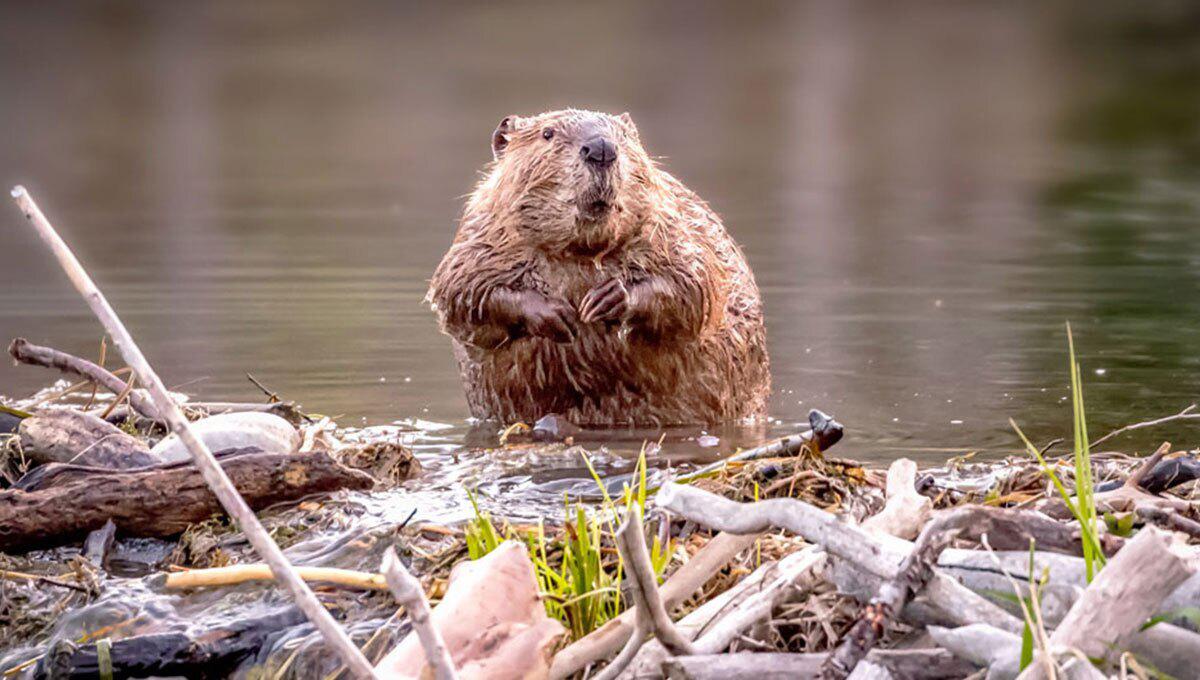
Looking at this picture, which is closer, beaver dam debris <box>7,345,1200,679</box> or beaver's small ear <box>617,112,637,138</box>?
beaver dam debris <box>7,345,1200,679</box>

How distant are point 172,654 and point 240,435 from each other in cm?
115

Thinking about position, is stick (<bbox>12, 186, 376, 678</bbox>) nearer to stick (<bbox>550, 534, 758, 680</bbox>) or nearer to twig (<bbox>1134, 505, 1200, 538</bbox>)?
stick (<bbox>550, 534, 758, 680</bbox>)

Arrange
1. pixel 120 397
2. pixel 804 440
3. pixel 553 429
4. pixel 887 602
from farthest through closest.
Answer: pixel 553 429 → pixel 120 397 → pixel 804 440 → pixel 887 602

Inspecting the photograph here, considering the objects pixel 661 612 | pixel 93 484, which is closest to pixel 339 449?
pixel 93 484

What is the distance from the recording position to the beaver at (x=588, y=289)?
4.97 m

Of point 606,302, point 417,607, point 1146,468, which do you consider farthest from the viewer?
point 606,302

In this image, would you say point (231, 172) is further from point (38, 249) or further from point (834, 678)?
point (834, 678)

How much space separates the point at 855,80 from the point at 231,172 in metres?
18.4

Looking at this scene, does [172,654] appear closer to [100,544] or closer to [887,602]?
[100,544]

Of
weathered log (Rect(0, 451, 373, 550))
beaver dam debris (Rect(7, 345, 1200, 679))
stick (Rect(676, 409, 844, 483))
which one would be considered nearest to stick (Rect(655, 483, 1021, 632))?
beaver dam debris (Rect(7, 345, 1200, 679))

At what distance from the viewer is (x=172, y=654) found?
318cm

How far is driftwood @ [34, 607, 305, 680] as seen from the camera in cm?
314

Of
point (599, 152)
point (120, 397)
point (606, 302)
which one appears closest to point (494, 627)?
point (120, 397)

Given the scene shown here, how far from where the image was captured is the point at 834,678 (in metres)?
2.48
